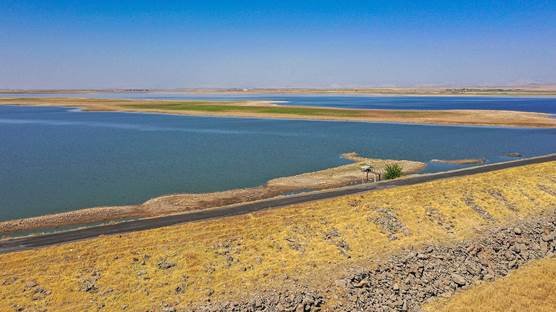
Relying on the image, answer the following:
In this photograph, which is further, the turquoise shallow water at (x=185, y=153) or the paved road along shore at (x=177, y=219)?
the turquoise shallow water at (x=185, y=153)

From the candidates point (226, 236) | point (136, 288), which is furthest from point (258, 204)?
point (136, 288)

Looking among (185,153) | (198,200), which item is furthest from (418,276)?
(185,153)

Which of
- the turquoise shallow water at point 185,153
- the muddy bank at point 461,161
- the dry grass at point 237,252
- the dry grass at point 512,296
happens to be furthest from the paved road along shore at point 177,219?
the muddy bank at point 461,161

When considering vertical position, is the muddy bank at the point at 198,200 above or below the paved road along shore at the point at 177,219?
below

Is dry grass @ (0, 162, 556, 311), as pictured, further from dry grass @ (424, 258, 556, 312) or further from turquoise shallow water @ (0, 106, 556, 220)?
turquoise shallow water @ (0, 106, 556, 220)

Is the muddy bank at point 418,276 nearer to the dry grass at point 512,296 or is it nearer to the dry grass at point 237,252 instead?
the dry grass at point 512,296

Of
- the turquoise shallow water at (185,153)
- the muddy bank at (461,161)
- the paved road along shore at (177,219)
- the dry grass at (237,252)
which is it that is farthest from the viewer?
the muddy bank at (461,161)

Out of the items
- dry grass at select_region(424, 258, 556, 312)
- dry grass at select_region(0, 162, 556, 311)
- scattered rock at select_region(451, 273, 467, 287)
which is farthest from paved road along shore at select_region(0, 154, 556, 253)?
dry grass at select_region(424, 258, 556, 312)
